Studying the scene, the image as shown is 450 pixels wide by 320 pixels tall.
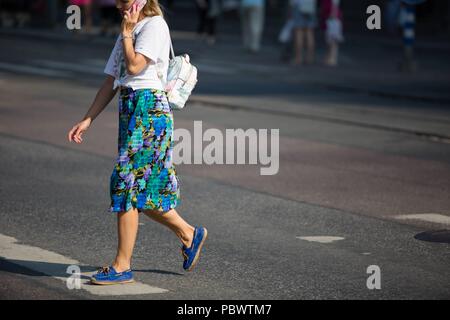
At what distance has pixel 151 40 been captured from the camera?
21.3 feet

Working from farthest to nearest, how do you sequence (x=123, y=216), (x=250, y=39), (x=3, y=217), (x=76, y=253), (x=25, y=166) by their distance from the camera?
(x=250, y=39)
(x=25, y=166)
(x=3, y=217)
(x=76, y=253)
(x=123, y=216)

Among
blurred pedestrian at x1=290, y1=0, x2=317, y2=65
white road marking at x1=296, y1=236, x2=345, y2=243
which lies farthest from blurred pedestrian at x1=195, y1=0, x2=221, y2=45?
white road marking at x1=296, y1=236, x2=345, y2=243

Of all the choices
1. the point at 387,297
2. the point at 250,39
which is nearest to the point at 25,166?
the point at 387,297

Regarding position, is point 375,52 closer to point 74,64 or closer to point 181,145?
point 74,64

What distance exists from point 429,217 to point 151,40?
3266mm

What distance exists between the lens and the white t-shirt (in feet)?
21.3

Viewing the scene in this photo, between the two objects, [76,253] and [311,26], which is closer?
[76,253]

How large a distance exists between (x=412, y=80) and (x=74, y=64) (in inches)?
261

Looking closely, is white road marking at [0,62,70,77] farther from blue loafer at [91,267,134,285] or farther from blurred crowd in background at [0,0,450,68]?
blue loafer at [91,267,134,285]

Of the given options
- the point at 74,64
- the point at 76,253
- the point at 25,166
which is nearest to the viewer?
the point at 76,253

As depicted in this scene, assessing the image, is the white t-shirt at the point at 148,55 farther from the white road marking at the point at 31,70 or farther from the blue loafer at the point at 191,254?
the white road marking at the point at 31,70

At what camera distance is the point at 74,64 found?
23453 mm

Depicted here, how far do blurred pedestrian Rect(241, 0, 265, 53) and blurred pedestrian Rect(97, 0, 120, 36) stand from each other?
12.9ft

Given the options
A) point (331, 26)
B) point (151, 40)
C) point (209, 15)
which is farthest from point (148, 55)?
point (209, 15)
